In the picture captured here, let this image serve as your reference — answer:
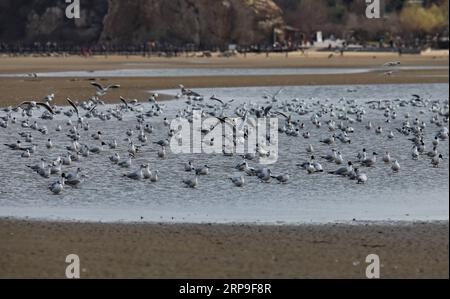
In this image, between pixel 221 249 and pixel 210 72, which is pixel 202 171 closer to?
pixel 221 249

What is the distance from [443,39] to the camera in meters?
94.6

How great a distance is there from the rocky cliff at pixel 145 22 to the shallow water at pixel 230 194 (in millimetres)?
68968

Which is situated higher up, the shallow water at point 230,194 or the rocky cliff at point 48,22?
the rocky cliff at point 48,22

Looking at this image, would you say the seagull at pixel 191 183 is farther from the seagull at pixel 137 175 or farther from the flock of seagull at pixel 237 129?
the seagull at pixel 137 175

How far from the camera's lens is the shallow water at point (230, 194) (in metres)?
14.9

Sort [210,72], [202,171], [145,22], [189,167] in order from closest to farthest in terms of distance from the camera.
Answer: [202,171] → [189,167] → [210,72] → [145,22]

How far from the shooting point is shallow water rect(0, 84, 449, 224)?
14883mm

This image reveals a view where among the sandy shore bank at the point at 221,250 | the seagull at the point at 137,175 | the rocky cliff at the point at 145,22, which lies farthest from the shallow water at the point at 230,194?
the rocky cliff at the point at 145,22

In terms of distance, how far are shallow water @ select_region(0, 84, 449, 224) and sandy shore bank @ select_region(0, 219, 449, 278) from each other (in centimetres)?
84

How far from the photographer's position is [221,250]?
12.1 meters

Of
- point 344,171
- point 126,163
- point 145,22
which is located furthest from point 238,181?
point 145,22

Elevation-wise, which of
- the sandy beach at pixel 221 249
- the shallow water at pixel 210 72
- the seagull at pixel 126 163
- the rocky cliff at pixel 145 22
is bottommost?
the sandy beach at pixel 221 249

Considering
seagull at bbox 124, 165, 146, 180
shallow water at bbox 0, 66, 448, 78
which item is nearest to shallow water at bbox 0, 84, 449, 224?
seagull at bbox 124, 165, 146, 180

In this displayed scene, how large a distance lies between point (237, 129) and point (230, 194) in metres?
7.95
